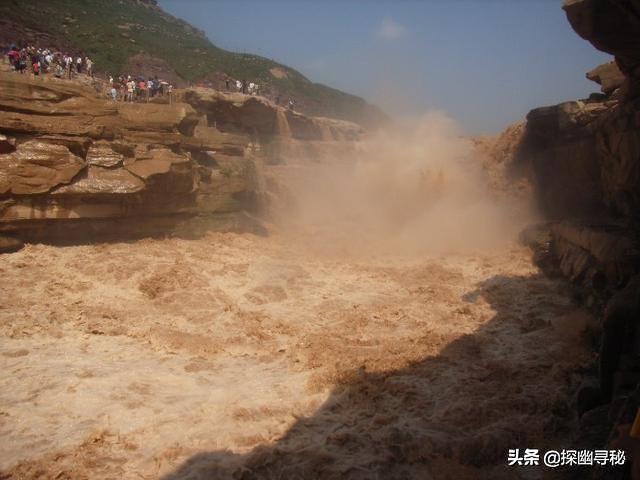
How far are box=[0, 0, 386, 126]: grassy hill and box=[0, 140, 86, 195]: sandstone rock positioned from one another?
74.5 ft

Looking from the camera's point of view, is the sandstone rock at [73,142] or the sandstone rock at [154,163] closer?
the sandstone rock at [73,142]

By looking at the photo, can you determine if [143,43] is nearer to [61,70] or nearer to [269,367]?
[61,70]

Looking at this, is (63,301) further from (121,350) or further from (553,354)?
(553,354)

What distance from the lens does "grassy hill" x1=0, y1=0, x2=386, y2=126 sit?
31703 mm

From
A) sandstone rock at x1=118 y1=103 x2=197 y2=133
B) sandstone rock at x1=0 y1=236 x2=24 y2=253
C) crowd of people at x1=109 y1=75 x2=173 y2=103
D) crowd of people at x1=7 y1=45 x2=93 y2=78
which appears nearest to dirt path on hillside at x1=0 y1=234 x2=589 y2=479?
sandstone rock at x1=0 y1=236 x2=24 y2=253

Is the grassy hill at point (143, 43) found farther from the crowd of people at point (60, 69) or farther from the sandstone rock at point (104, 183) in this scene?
the sandstone rock at point (104, 183)

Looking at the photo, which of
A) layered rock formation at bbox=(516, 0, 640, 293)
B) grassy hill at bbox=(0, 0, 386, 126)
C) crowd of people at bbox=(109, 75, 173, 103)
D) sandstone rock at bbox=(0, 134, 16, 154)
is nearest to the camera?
layered rock formation at bbox=(516, 0, 640, 293)

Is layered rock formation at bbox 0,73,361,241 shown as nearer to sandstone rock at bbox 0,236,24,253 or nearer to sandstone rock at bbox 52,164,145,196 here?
sandstone rock at bbox 52,164,145,196

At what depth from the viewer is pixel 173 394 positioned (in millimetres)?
5551

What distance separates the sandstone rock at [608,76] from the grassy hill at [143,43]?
30.7 metres

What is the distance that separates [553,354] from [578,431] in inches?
91.0

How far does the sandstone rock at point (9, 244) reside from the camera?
902 centimetres

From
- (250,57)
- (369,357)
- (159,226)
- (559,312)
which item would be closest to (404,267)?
(559,312)

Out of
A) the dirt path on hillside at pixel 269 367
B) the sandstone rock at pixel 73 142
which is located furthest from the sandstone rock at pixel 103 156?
the dirt path on hillside at pixel 269 367
